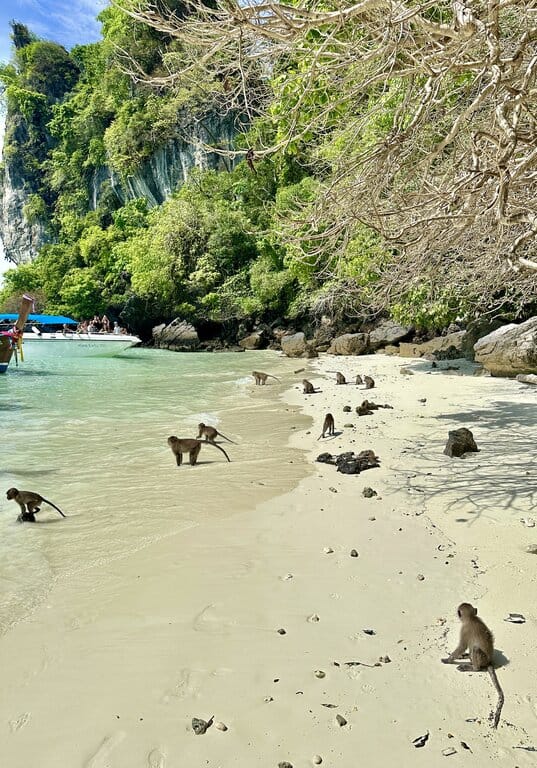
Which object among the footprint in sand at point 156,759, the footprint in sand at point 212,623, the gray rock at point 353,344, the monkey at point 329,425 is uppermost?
the gray rock at point 353,344

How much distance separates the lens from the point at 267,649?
313 cm

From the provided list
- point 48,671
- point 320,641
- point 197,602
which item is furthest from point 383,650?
point 48,671

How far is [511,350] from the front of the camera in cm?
1355

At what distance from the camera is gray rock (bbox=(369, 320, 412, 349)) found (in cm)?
2452

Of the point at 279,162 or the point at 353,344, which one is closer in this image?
the point at 279,162

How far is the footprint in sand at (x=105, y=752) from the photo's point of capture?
7.77 feet

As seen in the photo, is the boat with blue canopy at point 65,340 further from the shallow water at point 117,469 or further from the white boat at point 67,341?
the shallow water at point 117,469

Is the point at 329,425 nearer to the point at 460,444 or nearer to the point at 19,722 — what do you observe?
the point at 460,444

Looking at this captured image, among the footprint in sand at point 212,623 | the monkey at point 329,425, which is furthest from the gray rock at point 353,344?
the footprint in sand at point 212,623

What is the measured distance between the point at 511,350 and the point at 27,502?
38.7 ft

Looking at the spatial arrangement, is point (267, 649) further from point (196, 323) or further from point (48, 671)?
point (196, 323)

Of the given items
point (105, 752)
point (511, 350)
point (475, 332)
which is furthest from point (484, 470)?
point (475, 332)

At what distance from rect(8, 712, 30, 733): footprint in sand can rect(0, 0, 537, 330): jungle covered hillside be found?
11.9 feet

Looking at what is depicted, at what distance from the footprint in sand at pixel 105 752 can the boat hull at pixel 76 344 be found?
104 ft
